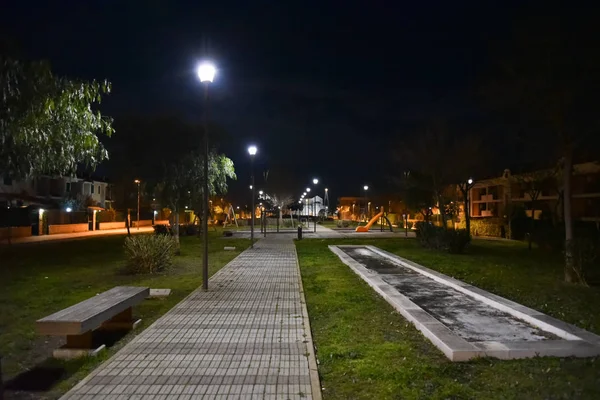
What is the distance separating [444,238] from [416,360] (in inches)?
703

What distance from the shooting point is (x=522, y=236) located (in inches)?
1276

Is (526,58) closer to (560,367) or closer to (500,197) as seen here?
(560,367)

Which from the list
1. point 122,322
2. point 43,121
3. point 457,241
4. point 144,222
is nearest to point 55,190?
point 144,222

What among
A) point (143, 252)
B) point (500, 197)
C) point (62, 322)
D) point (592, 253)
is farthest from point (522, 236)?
point (62, 322)

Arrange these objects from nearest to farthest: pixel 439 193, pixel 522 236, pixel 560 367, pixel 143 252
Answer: pixel 560 367, pixel 143 252, pixel 439 193, pixel 522 236

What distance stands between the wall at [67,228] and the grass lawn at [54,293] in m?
17.7

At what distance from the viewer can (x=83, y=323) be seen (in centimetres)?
614

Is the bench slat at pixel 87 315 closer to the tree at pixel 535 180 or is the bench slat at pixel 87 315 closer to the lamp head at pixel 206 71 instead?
the lamp head at pixel 206 71

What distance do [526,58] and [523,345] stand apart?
9.17m

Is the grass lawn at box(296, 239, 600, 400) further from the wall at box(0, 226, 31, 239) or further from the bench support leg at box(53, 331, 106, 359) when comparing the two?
the wall at box(0, 226, 31, 239)


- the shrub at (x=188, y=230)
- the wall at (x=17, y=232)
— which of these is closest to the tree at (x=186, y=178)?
the shrub at (x=188, y=230)

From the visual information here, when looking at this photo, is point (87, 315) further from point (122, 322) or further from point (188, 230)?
point (188, 230)

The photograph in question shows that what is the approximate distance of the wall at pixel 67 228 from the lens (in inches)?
1625

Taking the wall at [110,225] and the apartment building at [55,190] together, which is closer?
the apartment building at [55,190]
